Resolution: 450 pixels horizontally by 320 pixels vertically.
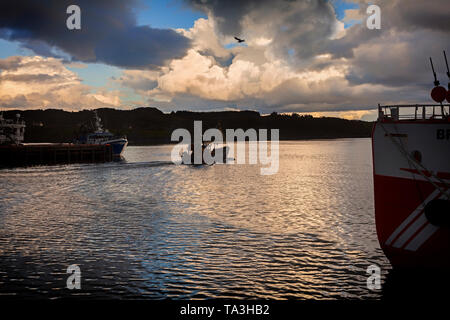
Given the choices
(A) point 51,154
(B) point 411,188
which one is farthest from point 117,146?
(B) point 411,188

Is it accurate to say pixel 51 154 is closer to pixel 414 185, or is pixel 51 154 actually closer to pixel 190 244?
pixel 190 244

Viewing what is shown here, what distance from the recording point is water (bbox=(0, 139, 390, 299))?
15227 millimetres

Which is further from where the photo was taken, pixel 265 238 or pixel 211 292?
pixel 265 238

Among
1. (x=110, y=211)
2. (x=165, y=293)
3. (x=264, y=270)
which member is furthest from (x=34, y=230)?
(x=264, y=270)

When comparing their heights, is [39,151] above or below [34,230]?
above

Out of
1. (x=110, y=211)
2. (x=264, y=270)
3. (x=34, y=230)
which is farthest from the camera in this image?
(x=110, y=211)

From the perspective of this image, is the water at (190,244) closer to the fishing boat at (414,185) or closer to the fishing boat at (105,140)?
the fishing boat at (414,185)

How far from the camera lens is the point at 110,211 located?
3306 centimetres

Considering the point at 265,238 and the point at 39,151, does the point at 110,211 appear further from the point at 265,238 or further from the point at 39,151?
the point at 39,151

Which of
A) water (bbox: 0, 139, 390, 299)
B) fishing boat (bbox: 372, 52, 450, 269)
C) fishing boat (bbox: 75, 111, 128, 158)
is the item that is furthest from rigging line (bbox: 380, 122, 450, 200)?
fishing boat (bbox: 75, 111, 128, 158)

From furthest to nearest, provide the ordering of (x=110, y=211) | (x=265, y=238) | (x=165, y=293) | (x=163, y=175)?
(x=163, y=175) < (x=110, y=211) < (x=265, y=238) < (x=165, y=293)

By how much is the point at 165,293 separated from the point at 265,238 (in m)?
9.80

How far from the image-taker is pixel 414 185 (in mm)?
14672

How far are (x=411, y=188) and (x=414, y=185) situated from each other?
16cm
